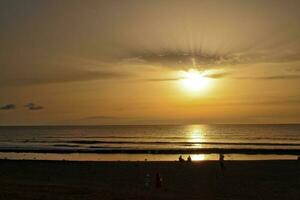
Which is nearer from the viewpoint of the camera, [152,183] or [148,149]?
[152,183]

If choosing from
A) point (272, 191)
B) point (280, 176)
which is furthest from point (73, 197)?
point (280, 176)

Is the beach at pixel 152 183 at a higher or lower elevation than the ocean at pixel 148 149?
lower

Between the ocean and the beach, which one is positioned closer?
the beach

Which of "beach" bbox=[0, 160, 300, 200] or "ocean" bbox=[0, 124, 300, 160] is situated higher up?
"ocean" bbox=[0, 124, 300, 160]

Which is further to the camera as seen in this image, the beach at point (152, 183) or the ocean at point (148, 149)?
the ocean at point (148, 149)

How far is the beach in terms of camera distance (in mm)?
20781

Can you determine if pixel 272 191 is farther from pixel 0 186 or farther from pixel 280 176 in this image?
pixel 0 186

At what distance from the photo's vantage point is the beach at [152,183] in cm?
2078

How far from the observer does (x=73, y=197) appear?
62.5 feet

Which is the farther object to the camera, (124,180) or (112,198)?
(124,180)

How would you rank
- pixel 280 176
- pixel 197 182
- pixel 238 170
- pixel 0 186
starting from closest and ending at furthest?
pixel 0 186 → pixel 197 182 → pixel 280 176 → pixel 238 170

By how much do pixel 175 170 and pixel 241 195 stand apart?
1309cm

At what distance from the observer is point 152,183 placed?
92.1 feet

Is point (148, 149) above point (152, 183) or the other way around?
above
